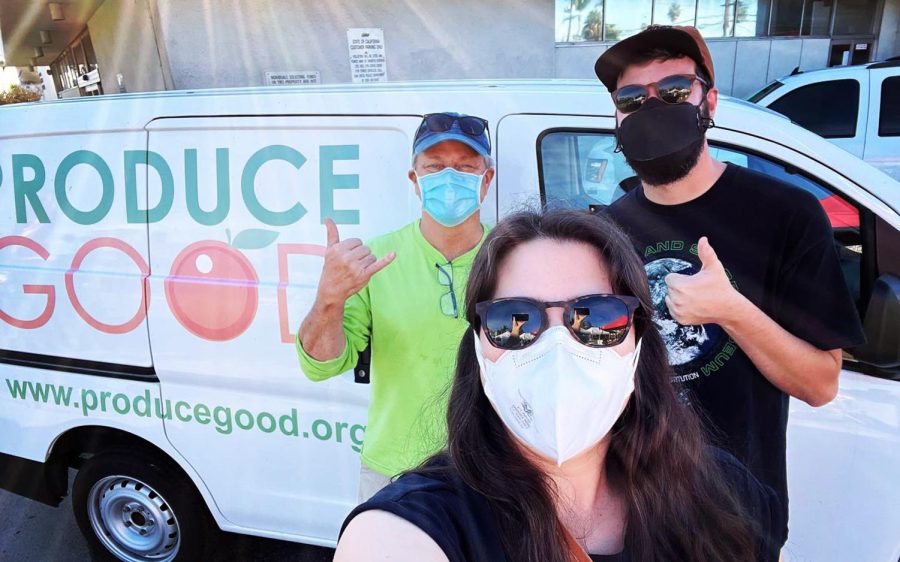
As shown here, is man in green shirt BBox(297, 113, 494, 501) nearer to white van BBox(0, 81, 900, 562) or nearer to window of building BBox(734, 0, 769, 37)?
white van BBox(0, 81, 900, 562)

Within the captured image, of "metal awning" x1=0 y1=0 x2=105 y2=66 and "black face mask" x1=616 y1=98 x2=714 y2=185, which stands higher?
"metal awning" x1=0 y1=0 x2=105 y2=66

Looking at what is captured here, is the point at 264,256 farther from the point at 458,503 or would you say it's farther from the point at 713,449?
the point at 713,449

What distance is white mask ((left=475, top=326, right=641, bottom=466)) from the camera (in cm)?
107

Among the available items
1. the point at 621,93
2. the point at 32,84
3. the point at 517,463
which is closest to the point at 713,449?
the point at 517,463

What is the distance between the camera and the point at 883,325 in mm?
1688

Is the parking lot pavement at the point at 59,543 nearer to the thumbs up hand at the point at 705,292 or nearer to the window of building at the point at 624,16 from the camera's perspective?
the thumbs up hand at the point at 705,292

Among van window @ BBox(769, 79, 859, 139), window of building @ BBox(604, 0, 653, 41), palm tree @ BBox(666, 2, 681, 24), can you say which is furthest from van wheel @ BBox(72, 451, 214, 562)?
palm tree @ BBox(666, 2, 681, 24)

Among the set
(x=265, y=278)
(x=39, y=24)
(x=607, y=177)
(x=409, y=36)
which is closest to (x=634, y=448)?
(x=607, y=177)

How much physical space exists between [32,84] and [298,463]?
1077 inches

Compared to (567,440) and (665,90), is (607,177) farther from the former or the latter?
(567,440)

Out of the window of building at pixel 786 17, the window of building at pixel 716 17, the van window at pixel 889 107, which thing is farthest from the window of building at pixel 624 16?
the van window at pixel 889 107

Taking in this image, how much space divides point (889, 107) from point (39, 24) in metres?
13.6

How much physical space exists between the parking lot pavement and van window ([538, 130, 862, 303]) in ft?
7.06

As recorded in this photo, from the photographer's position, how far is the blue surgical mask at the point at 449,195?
5.84 ft
